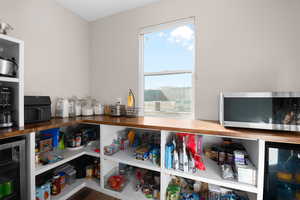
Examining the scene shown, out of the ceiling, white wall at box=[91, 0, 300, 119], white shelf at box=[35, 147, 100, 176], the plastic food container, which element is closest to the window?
white wall at box=[91, 0, 300, 119]

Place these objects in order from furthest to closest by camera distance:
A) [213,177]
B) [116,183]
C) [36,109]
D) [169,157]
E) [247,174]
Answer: [116,183] → [36,109] → [169,157] → [213,177] → [247,174]

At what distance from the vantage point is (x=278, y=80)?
121cm

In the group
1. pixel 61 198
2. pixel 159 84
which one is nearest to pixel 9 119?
pixel 61 198

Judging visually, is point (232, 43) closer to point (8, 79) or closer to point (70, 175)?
point (8, 79)

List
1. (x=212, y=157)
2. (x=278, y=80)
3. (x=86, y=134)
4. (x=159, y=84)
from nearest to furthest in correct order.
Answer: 1. (x=278, y=80)
2. (x=212, y=157)
3. (x=86, y=134)
4. (x=159, y=84)

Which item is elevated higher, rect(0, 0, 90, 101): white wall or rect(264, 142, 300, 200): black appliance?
rect(0, 0, 90, 101): white wall

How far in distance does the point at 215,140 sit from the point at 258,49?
1071 mm

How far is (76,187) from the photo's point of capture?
143cm

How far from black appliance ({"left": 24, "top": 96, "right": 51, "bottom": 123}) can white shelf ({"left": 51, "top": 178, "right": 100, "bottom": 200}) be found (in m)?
0.82

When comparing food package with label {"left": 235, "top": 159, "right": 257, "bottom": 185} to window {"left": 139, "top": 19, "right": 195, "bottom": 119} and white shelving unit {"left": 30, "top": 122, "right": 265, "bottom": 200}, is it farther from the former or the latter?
window {"left": 139, "top": 19, "right": 195, "bottom": 119}

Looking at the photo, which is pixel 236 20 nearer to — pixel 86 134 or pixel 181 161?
pixel 181 161

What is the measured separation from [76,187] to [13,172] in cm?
66

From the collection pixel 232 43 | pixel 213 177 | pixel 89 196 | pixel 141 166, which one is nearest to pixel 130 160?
pixel 141 166

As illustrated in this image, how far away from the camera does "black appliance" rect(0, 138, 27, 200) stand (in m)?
0.96
